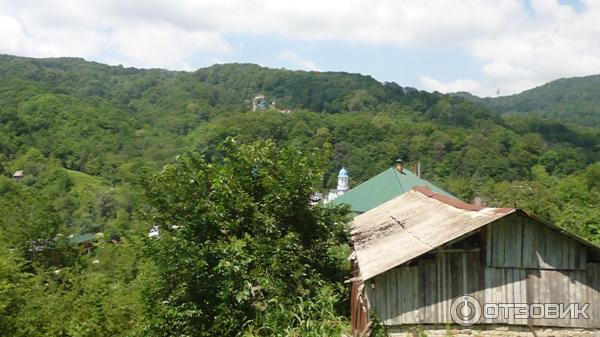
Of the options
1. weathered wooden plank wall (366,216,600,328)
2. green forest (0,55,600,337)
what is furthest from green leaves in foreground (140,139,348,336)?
weathered wooden plank wall (366,216,600,328)

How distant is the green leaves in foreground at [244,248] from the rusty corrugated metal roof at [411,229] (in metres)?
0.92

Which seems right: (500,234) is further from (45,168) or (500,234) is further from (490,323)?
(45,168)

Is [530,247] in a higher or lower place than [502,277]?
higher

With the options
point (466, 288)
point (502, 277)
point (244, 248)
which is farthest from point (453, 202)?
point (244, 248)

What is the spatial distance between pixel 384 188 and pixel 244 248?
1595 centimetres

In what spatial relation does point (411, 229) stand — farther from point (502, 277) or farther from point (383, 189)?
point (383, 189)

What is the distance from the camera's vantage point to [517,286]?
10359 millimetres

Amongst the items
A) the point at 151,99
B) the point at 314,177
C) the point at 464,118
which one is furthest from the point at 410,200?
the point at 151,99

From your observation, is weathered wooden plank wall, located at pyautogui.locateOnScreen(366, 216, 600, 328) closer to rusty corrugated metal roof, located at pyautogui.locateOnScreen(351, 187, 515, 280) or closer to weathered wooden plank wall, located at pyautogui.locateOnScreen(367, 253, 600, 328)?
weathered wooden plank wall, located at pyautogui.locateOnScreen(367, 253, 600, 328)

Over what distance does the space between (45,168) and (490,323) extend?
86671 millimetres

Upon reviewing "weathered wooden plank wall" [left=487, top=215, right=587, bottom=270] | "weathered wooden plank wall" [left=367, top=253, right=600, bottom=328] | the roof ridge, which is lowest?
"weathered wooden plank wall" [left=367, top=253, right=600, bottom=328]

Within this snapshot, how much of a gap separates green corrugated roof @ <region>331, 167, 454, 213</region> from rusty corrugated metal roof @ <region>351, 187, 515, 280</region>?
9.86 metres

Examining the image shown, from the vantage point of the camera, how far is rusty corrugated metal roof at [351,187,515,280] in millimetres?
10070

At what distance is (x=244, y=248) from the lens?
1116 centimetres
